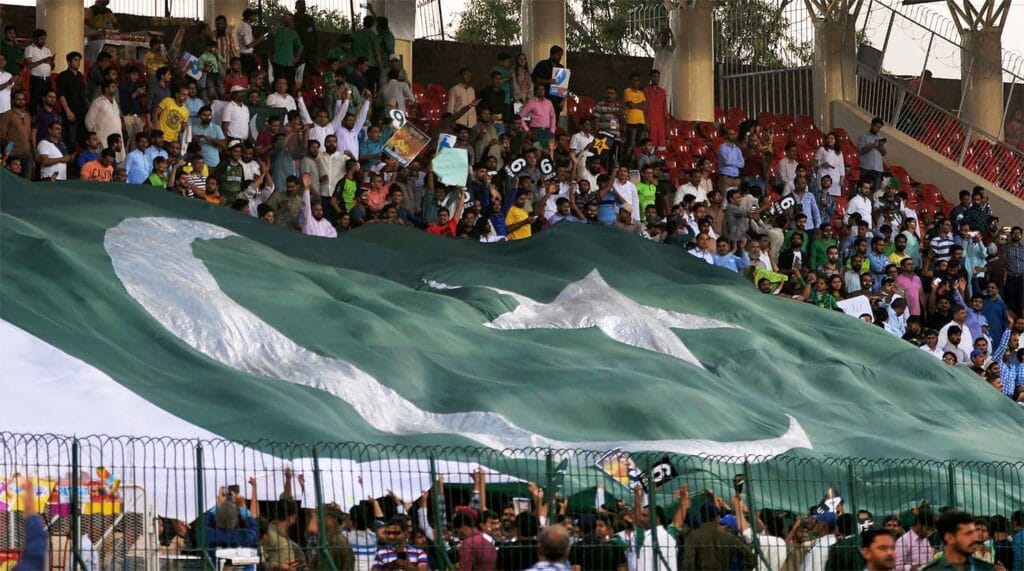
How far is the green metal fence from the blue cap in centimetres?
10

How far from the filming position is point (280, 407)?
55.1 feet

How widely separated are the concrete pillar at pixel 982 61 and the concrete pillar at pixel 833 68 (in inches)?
81.6

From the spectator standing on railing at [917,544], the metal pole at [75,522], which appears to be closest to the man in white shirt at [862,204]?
the spectator standing on railing at [917,544]

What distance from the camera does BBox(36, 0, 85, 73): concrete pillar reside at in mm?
27719

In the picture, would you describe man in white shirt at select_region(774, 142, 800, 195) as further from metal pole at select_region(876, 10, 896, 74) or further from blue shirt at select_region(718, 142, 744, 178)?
metal pole at select_region(876, 10, 896, 74)

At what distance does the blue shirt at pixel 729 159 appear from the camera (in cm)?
2830

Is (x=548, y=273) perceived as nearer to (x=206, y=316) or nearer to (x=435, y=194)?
(x=435, y=194)

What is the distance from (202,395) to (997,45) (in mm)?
22402

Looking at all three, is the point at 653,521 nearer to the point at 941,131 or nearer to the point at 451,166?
the point at 451,166

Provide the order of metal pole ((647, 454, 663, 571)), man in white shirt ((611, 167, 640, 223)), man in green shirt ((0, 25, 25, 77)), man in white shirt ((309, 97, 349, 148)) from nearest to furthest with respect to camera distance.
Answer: metal pole ((647, 454, 663, 571))
man in green shirt ((0, 25, 25, 77))
man in white shirt ((309, 97, 349, 148))
man in white shirt ((611, 167, 640, 223))

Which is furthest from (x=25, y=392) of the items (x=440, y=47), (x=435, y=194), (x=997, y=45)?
(x=997, y=45)

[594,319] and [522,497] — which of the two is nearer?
[522,497]

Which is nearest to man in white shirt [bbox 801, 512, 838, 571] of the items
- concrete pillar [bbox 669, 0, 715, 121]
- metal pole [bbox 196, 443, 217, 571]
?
metal pole [bbox 196, 443, 217, 571]

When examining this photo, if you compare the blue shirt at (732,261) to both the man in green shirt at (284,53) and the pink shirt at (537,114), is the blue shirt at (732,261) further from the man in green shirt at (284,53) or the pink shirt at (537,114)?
the man in green shirt at (284,53)
